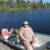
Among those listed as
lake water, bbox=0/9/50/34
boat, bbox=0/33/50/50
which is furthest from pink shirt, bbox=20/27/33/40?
lake water, bbox=0/9/50/34

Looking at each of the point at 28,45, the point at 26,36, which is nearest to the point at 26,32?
the point at 26,36

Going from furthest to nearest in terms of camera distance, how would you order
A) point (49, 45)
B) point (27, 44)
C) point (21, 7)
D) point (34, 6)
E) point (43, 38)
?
point (34, 6) → point (21, 7) → point (43, 38) → point (49, 45) → point (27, 44)

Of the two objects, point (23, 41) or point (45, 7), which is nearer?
point (23, 41)

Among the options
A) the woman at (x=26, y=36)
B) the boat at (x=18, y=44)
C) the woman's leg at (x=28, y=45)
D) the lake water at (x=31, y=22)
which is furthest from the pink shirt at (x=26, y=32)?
the lake water at (x=31, y=22)

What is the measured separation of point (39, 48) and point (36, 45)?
115mm

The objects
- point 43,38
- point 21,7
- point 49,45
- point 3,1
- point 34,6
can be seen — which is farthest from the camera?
point 34,6

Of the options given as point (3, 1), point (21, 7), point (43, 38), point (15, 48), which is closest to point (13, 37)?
point (15, 48)

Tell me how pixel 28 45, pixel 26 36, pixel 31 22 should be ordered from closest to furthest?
pixel 28 45, pixel 26 36, pixel 31 22

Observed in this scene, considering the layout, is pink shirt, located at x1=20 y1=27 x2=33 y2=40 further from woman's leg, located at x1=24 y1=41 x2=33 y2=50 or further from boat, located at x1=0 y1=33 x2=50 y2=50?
boat, located at x1=0 y1=33 x2=50 y2=50

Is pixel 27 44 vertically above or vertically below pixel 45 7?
above

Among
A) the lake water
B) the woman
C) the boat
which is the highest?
the woman

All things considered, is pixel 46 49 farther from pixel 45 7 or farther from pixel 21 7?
pixel 45 7

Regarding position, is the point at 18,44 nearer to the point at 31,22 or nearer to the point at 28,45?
the point at 28,45

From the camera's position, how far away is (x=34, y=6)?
80688 mm
